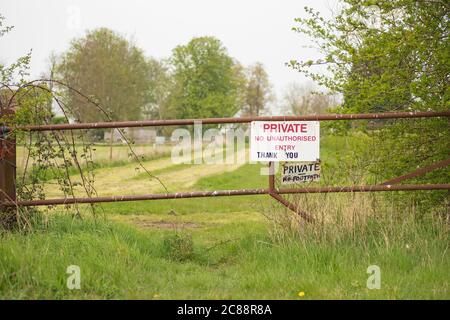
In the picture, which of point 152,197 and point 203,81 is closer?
point 152,197

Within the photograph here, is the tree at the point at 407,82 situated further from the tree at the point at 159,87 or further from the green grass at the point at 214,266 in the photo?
the tree at the point at 159,87

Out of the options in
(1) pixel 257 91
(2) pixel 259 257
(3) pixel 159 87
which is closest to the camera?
(2) pixel 259 257

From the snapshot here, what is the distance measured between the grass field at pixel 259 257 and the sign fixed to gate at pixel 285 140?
1.98 feet

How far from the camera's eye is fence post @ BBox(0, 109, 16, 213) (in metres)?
5.89

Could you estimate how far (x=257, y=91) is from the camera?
221 feet

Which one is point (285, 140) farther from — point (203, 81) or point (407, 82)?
point (203, 81)

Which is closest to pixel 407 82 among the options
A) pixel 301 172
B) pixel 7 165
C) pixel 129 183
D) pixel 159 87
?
pixel 301 172

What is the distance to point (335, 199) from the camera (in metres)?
6.11

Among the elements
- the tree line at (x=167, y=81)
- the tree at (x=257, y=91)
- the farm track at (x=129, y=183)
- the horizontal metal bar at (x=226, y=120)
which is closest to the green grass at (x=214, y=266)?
the horizontal metal bar at (x=226, y=120)

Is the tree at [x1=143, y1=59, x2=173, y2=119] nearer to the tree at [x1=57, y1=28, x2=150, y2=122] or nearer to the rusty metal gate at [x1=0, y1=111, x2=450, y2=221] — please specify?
the tree at [x1=57, y1=28, x2=150, y2=122]

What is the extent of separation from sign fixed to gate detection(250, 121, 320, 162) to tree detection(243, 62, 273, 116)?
60892 millimetres

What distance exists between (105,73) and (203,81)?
2422cm

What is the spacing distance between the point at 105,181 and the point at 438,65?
13.1 m

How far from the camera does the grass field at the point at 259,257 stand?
4.54 m
